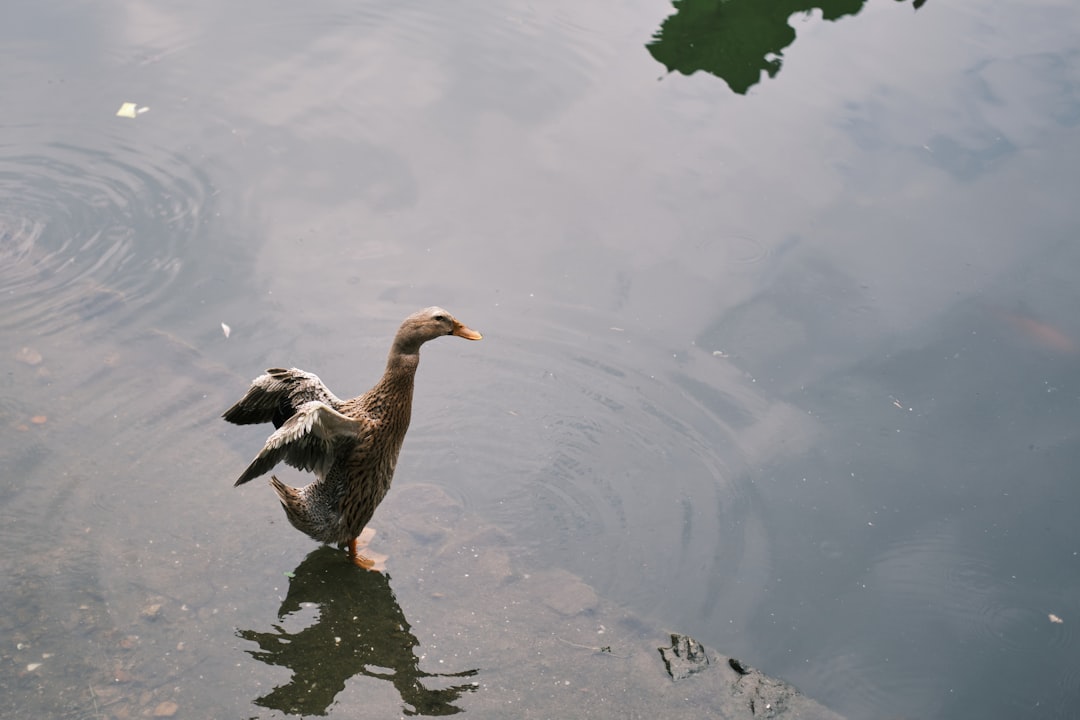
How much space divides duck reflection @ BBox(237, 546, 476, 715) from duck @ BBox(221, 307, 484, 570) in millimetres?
173

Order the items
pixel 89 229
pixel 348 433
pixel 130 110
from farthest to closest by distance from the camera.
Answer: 1. pixel 130 110
2. pixel 89 229
3. pixel 348 433

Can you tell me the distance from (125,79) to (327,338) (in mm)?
3623

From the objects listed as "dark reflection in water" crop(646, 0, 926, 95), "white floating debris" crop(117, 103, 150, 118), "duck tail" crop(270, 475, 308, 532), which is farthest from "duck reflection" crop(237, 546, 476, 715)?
"dark reflection in water" crop(646, 0, 926, 95)

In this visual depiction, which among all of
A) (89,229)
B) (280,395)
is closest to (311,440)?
(280,395)

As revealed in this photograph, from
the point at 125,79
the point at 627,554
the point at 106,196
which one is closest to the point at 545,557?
the point at 627,554

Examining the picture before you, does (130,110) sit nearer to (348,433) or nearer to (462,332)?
(462,332)

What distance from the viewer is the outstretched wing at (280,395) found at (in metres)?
4.82

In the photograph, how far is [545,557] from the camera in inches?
202

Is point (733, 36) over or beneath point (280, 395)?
over

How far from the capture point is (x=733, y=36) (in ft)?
30.4

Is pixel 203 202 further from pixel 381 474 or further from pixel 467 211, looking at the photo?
pixel 381 474

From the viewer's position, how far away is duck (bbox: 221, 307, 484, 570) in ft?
15.8

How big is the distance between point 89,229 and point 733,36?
5563mm

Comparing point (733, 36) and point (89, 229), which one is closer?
point (89, 229)
